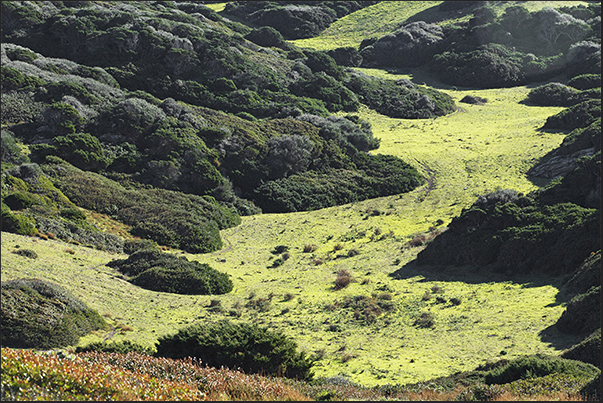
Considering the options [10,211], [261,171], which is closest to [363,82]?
[261,171]

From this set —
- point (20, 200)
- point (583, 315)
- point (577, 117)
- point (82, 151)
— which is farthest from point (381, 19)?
point (583, 315)

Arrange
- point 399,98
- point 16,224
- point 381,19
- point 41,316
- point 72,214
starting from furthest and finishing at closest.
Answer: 1. point 381,19
2. point 399,98
3. point 72,214
4. point 16,224
5. point 41,316

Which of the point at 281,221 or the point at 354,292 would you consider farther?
the point at 281,221

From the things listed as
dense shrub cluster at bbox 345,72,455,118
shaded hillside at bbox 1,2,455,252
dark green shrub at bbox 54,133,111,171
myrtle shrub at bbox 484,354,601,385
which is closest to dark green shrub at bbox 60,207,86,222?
shaded hillside at bbox 1,2,455,252

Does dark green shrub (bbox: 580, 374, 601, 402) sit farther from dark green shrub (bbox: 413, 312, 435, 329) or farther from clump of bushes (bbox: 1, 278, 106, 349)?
clump of bushes (bbox: 1, 278, 106, 349)

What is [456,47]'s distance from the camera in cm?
8719

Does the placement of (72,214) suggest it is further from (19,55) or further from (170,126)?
(19,55)

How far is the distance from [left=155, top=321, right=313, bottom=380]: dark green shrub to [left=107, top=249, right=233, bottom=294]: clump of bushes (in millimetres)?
10835

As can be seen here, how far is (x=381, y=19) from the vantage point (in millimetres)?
114938

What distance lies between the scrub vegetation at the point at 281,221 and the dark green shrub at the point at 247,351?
0.17 feet

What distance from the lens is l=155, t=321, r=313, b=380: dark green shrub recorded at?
485 inches

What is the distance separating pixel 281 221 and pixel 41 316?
2263cm

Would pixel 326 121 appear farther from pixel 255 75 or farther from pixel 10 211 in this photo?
pixel 10 211

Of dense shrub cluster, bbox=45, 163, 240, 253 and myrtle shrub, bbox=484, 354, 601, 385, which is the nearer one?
myrtle shrub, bbox=484, 354, 601, 385
